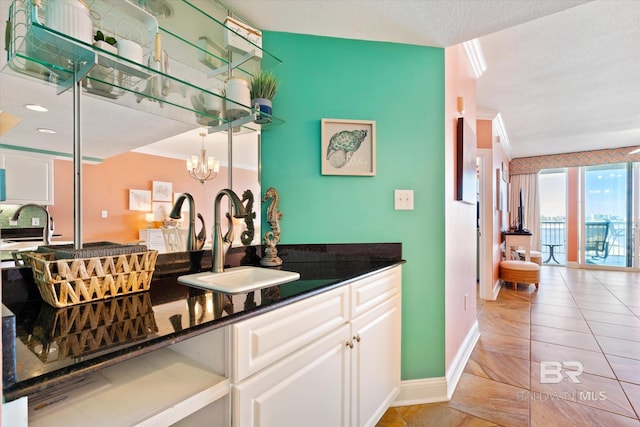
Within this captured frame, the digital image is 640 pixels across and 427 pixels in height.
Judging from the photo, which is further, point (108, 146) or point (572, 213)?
point (572, 213)

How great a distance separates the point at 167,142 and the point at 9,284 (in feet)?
2.27

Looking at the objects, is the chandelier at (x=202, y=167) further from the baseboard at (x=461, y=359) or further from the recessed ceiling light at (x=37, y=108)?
the baseboard at (x=461, y=359)

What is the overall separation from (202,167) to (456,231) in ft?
5.74

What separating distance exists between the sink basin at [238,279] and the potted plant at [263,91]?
30.9 inches

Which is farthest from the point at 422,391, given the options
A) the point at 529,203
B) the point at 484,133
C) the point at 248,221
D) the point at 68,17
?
the point at 529,203

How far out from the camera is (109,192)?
1103mm

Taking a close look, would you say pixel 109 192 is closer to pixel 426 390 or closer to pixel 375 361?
pixel 375 361

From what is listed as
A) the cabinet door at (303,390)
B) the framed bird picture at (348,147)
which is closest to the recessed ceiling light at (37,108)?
the cabinet door at (303,390)

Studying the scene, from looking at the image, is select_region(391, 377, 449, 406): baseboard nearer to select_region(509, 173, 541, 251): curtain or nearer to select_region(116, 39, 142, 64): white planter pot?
select_region(116, 39, 142, 64): white planter pot

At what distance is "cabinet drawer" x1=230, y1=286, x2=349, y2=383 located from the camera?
85 centimetres

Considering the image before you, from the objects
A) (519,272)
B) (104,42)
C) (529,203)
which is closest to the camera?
(104,42)

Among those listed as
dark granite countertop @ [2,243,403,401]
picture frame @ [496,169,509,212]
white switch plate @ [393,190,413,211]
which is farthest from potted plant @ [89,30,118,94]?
picture frame @ [496,169,509,212]

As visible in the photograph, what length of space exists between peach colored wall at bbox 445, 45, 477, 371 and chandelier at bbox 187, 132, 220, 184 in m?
1.39

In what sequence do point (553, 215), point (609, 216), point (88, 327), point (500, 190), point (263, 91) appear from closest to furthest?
point (88, 327), point (263, 91), point (500, 190), point (609, 216), point (553, 215)
